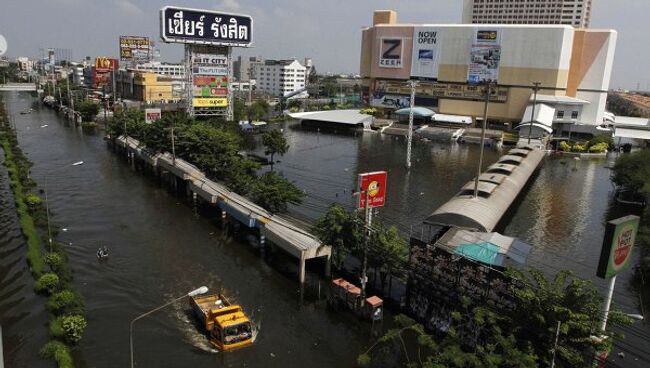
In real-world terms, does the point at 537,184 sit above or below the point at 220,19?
below

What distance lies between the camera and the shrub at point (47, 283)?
26312 millimetres

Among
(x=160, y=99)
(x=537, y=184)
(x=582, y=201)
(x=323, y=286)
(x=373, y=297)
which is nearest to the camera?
(x=373, y=297)

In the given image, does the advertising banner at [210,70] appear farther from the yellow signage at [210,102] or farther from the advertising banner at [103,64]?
the advertising banner at [103,64]

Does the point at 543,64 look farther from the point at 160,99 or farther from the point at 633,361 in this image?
the point at 160,99

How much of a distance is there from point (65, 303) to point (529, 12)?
181376 mm

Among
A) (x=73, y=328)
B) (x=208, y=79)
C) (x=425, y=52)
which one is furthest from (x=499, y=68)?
(x=73, y=328)

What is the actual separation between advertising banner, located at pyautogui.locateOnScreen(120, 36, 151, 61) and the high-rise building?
11272 cm

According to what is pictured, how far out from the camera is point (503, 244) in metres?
27.6

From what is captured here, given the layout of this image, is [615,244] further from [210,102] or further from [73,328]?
[210,102]

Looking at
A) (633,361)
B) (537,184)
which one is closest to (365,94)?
(537,184)

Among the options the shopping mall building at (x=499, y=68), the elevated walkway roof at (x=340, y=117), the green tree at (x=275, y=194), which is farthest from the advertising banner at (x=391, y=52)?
the green tree at (x=275, y=194)

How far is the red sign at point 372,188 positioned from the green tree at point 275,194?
10407 mm

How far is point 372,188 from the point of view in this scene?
2819 cm

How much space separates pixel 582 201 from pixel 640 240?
22.0m
